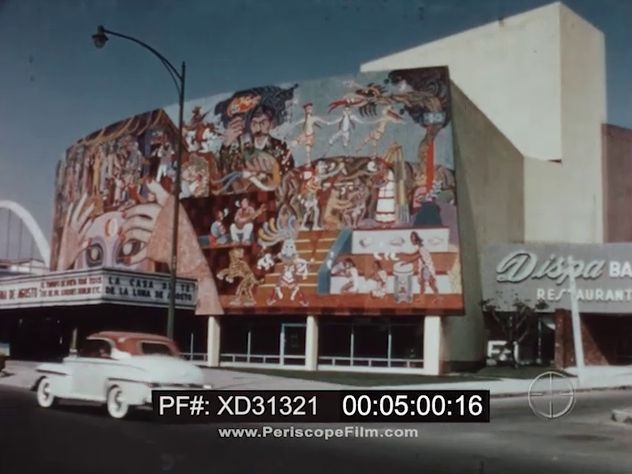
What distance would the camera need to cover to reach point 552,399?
14.0 feet

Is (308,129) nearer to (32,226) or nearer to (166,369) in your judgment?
(32,226)

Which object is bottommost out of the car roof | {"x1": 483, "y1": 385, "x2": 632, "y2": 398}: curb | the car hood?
{"x1": 483, "y1": 385, "x2": 632, "y2": 398}: curb

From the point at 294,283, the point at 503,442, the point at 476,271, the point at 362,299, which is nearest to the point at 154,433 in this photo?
the point at 503,442

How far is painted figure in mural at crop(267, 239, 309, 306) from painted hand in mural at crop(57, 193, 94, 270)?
2.11 metres

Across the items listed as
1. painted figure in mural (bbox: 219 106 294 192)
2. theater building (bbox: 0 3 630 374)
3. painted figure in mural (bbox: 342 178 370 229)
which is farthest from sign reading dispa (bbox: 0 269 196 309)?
painted figure in mural (bbox: 342 178 370 229)

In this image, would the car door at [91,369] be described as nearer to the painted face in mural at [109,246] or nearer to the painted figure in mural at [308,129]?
the painted face in mural at [109,246]

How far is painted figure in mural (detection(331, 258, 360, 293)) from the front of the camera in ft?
30.7

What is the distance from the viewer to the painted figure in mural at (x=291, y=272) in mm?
7354

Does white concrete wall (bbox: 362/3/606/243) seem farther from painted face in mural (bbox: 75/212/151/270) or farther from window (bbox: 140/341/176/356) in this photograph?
window (bbox: 140/341/176/356)

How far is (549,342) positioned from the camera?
5.54m

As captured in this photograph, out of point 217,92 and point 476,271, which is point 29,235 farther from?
point 476,271

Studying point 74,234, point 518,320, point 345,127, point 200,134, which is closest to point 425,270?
point 345,127

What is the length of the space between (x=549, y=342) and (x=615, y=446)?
1.10 meters

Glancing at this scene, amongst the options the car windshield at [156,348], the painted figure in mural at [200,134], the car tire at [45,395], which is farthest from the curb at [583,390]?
the car tire at [45,395]
